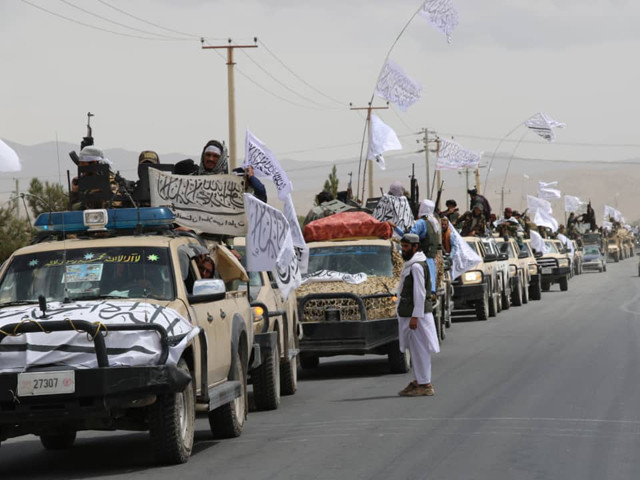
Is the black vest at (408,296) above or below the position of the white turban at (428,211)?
below

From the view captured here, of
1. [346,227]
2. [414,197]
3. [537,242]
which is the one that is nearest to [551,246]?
[537,242]

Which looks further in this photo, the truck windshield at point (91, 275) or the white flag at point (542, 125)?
the white flag at point (542, 125)

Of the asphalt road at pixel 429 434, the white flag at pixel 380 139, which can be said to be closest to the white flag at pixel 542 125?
the white flag at pixel 380 139

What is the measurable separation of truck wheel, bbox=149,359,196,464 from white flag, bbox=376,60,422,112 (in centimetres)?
2232

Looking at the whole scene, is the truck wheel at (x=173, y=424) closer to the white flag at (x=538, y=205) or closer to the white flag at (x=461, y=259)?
the white flag at (x=461, y=259)

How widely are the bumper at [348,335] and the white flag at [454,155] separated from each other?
26.2 meters

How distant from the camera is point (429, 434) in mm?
12055

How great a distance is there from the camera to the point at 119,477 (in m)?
10.0

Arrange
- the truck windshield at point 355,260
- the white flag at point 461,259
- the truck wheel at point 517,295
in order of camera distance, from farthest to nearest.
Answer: the truck wheel at point 517,295 < the white flag at point 461,259 < the truck windshield at point 355,260

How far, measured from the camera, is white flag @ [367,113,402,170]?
1328 inches

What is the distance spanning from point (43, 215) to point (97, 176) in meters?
0.66

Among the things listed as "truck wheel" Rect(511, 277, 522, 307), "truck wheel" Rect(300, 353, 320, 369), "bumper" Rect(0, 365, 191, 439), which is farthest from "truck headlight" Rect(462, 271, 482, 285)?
"bumper" Rect(0, 365, 191, 439)

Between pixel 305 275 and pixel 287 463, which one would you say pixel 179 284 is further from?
pixel 305 275

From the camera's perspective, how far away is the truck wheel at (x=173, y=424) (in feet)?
33.1
